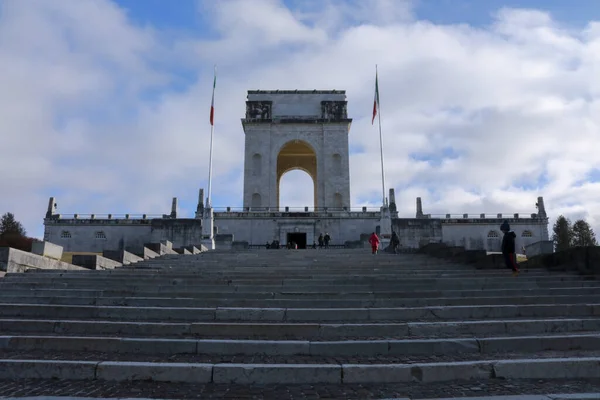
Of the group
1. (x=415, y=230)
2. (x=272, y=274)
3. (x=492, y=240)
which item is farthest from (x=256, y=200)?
(x=272, y=274)

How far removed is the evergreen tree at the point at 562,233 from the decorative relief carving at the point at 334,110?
27757 millimetres

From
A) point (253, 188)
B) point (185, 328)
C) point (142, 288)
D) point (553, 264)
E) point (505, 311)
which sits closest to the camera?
point (185, 328)

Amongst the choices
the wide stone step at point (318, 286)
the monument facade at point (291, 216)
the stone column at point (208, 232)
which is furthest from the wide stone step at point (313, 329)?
the monument facade at point (291, 216)

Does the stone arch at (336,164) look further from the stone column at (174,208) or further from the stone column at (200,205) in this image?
the stone column at (174,208)

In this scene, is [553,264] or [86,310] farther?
[553,264]

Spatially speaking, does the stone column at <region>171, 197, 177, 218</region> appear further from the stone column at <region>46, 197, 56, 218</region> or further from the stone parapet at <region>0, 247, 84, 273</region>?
the stone parapet at <region>0, 247, 84, 273</region>

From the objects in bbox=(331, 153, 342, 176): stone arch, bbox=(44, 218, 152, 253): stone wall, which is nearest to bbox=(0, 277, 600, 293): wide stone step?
bbox=(44, 218, 152, 253): stone wall

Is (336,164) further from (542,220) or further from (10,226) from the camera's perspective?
(10,226)

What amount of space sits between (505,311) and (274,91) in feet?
121

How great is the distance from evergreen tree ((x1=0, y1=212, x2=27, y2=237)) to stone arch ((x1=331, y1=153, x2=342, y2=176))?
34976 mm

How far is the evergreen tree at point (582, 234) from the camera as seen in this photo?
53.5 metres

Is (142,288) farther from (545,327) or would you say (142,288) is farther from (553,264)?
(553,264)

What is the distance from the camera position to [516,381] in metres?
5.82

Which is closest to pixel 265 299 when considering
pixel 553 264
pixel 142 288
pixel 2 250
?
pixel 142 288
